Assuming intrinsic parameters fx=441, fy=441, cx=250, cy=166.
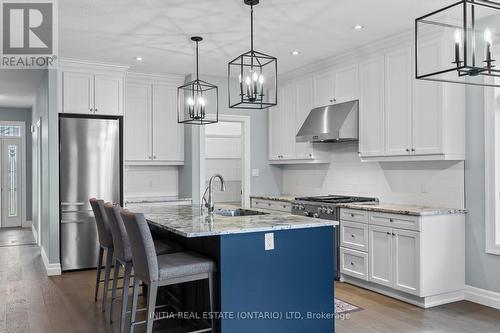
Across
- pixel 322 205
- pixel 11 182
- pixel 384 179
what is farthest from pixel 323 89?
pixel 11 182

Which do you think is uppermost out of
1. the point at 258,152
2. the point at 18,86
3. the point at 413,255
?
the point at 18,86

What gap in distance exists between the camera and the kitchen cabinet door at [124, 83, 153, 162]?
20.5 feet

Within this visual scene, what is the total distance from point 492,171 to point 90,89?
465 centimetres

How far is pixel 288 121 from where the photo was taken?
6.39m

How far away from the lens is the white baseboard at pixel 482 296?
154 inches

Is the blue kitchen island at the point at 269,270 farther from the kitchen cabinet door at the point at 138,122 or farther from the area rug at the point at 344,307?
the kitchen cabinet door at the point at 138,122

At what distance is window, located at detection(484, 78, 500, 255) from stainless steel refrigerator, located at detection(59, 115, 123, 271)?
4.24m

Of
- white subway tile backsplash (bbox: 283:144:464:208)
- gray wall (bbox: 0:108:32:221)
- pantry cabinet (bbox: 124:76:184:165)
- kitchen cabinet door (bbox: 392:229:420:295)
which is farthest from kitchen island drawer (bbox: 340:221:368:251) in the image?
gray wall (bbox: 0:108:32:221)

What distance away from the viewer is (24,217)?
976 centimetres

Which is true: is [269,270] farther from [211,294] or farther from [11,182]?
[11,182]

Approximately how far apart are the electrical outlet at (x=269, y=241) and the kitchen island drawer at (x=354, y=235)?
5.90ft

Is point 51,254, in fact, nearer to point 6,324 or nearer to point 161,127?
point 6,324

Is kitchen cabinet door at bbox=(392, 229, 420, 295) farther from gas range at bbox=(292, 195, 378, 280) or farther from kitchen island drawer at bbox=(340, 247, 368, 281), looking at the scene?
gas range at bbox=(292, 195, 378, 280)

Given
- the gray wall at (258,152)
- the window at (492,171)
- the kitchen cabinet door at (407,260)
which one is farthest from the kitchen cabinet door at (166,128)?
the window at (492,171)
